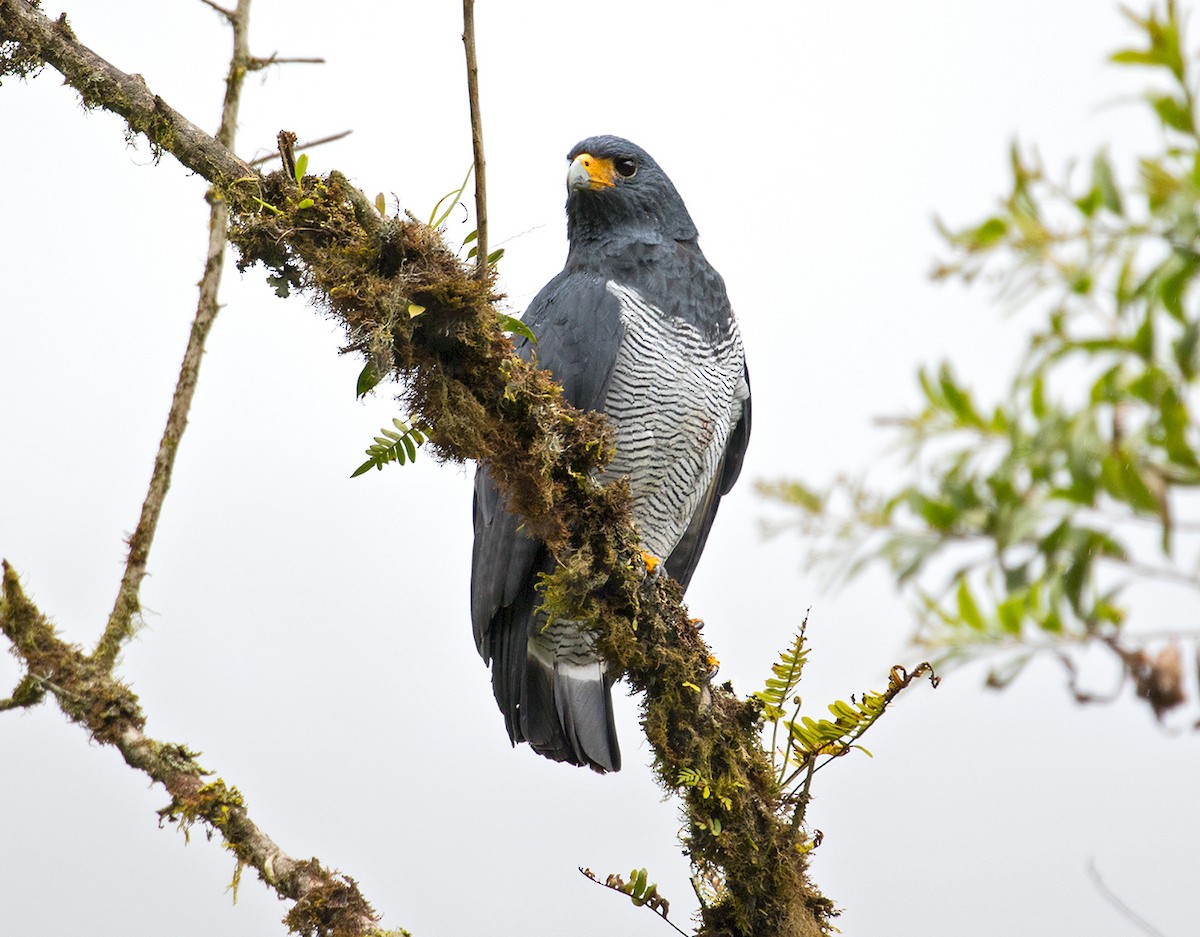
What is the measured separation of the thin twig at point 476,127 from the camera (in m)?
2.97

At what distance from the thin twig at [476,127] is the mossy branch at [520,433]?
12 centimetres

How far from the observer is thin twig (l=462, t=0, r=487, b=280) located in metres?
2.97

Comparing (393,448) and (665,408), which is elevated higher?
(665,408)

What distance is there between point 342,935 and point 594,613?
45.9 inches

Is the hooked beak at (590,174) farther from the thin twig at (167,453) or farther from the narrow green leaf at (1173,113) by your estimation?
the narrow green leaf at (1173,113)

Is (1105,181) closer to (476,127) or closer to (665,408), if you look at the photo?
(476,127)

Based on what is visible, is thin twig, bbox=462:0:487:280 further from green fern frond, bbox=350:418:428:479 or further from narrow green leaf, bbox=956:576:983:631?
narrow green leaf, bbox=956:576:983:631

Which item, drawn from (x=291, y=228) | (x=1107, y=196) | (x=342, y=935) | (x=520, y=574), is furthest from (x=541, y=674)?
(x=1107, y=196)

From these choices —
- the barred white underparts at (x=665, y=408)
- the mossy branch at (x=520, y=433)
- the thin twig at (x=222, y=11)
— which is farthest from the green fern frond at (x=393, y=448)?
the thin twig at (x=222, y=11)

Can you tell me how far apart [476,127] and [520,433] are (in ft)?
2.71

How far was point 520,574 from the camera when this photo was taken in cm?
421

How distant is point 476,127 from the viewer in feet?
9.91

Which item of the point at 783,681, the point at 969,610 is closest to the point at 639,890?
the point at 783,681

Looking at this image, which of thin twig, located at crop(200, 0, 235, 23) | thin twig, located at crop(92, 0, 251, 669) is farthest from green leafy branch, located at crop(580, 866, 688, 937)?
thin twig, located at crop(200, 0, 235, 23)
